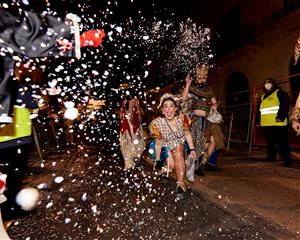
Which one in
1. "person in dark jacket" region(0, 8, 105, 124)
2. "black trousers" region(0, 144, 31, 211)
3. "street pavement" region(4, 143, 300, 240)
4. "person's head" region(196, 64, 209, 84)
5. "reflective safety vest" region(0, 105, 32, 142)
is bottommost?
"street pavement" region(4, 143, 300, 240)

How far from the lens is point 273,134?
20.9 ft

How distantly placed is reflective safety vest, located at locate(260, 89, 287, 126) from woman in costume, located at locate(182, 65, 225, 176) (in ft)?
5.36

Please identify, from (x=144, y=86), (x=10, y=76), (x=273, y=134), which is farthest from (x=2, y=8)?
(x=144, y=86)

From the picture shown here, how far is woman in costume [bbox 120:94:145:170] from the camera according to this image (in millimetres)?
6789

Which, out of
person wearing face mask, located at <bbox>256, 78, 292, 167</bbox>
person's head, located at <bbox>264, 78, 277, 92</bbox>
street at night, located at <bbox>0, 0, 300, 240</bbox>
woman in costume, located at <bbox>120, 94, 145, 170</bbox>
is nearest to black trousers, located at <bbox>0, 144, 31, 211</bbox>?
street at night, located at <bbox>0, 0, 300, 240</bbox>

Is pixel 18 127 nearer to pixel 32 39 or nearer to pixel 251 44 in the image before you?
pixel 32 39

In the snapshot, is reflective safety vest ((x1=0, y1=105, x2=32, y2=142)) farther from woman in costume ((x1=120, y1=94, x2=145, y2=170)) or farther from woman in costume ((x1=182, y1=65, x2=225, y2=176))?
woman in costume ((x1=120, y1=94, x2=145, y2=170))

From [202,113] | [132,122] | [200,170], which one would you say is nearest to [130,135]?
[132,122]

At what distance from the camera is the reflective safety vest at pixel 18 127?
1937 millimetres

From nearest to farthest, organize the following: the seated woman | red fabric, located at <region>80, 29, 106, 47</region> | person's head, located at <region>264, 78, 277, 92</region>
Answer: red fabric, located at <region>80, 29, 106, 47</region> → the seated woman → person's head, located at <region>264, 78, 277, 92</region>

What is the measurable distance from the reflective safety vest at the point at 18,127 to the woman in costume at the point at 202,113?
3.33 meters

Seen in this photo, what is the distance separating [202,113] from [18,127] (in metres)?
3.73

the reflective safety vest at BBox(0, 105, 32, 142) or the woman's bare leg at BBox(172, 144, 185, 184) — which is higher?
the reflective safety vest at BBox(0, 105, 32, 142)

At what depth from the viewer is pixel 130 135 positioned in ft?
22.6
